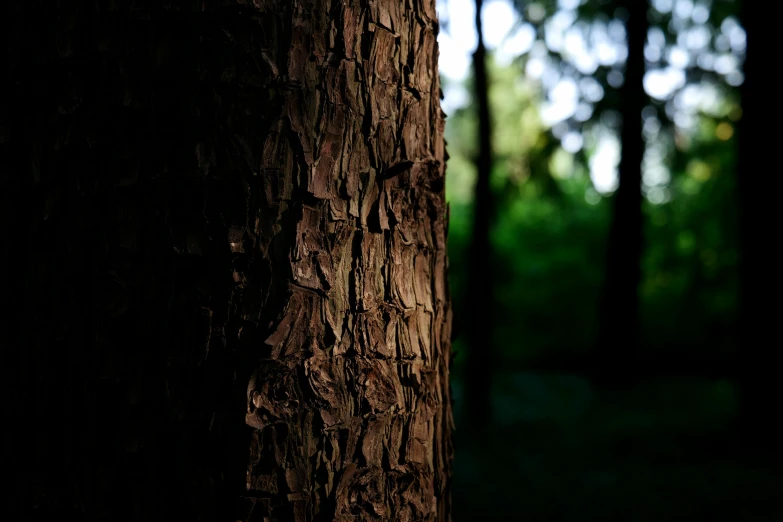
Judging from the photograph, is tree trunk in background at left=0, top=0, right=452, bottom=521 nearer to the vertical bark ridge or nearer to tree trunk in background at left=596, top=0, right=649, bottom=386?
the vertical bark ridge

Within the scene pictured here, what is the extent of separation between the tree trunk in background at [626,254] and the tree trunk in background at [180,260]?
1017cm

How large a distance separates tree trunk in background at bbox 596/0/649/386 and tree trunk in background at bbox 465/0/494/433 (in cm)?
330

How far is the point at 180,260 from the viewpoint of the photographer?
1.11 metres

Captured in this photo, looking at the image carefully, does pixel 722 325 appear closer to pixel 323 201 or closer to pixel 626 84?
pixel 626 84

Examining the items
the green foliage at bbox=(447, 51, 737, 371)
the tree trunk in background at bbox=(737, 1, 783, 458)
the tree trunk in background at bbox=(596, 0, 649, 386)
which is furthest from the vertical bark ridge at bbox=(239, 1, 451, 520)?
the tree trunk in background at bbox=(596, 0, 649, 386)

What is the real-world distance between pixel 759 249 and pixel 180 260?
6.68m

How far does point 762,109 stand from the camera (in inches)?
259

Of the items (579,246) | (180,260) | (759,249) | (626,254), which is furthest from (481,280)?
(579,246)

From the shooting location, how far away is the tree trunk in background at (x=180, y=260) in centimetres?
111

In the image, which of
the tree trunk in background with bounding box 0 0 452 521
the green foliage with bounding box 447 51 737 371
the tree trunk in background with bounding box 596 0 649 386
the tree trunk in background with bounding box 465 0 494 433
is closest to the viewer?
the tree trunk in background with bounding box 0 0 452 521

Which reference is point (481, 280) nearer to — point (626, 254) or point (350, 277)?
point (626, 254)

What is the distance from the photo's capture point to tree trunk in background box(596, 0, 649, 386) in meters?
10.5

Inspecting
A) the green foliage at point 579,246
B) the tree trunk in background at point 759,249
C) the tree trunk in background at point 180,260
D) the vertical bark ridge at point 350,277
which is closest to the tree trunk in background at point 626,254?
the green foliage at point 579,246

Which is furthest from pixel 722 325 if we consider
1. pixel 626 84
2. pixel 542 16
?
pixel 542 16
